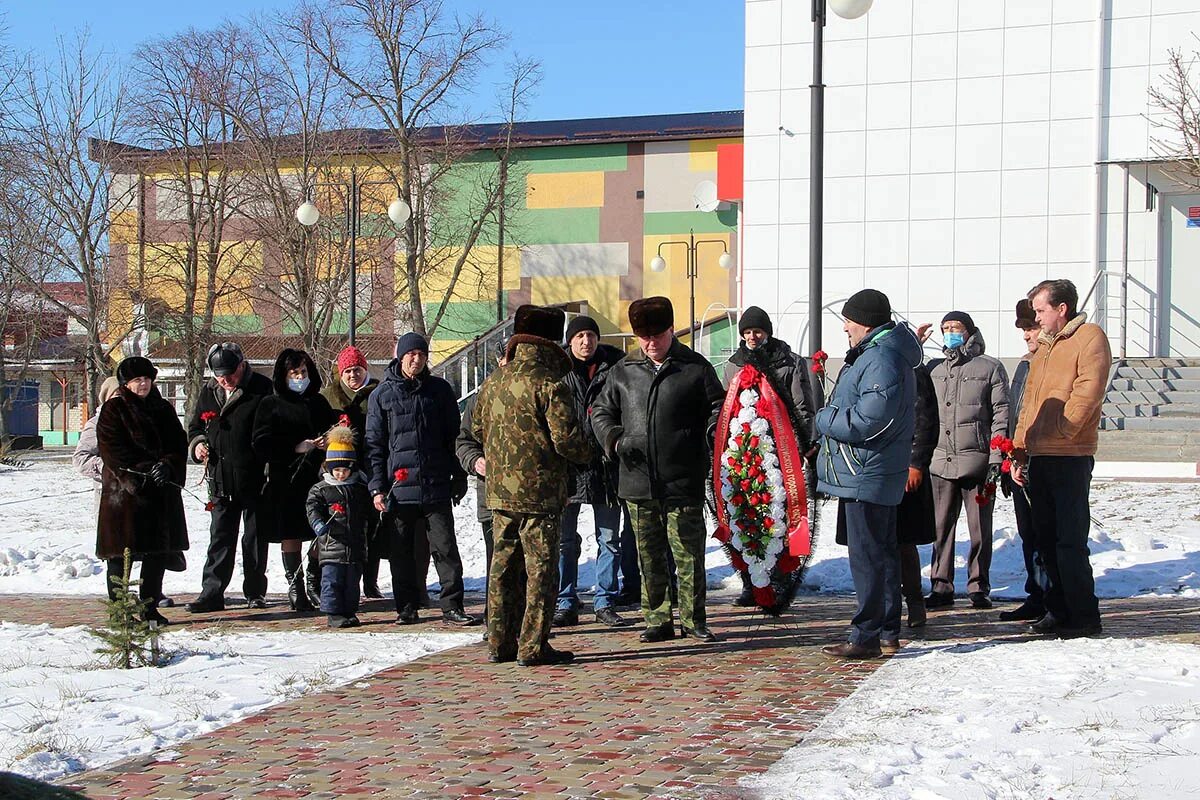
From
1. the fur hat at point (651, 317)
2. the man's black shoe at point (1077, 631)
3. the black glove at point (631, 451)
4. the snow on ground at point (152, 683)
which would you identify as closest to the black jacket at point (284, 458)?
the snow on ground at point (152, 683)

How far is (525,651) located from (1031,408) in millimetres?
3339

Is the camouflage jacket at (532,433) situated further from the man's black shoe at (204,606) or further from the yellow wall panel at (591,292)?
the yellow wall panel at (591,292)

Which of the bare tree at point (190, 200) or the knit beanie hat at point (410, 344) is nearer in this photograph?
the knit beanie hat at point (410, 344)

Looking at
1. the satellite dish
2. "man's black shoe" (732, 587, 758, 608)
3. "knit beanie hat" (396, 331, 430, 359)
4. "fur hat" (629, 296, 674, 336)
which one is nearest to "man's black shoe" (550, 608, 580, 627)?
"man's black shoe" (732, 587, 758, 608)

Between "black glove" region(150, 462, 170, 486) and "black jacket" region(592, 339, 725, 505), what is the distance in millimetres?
3487

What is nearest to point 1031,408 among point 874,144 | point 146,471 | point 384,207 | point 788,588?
point 788,588

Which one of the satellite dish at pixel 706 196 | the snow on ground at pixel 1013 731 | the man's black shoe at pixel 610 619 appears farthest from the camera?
the satellite dish at pixel 706 196

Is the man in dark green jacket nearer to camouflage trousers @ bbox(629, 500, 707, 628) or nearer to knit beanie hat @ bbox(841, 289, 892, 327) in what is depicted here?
camouflage trousers @ bbox(629, 500, 707, 628)

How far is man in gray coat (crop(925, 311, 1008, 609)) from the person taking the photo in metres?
9.77

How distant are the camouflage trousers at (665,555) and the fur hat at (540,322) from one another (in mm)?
1205

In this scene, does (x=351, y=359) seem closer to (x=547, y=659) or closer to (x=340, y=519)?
(x=340, y=519)

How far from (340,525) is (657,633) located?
8.46 ft

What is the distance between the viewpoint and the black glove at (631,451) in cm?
816

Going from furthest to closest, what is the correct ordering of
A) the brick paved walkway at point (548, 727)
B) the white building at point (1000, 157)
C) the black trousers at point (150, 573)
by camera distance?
the white building at point (1000, 157) < the black trousers at point (150, 573) < the brick paved walkway at point (548, 727)
